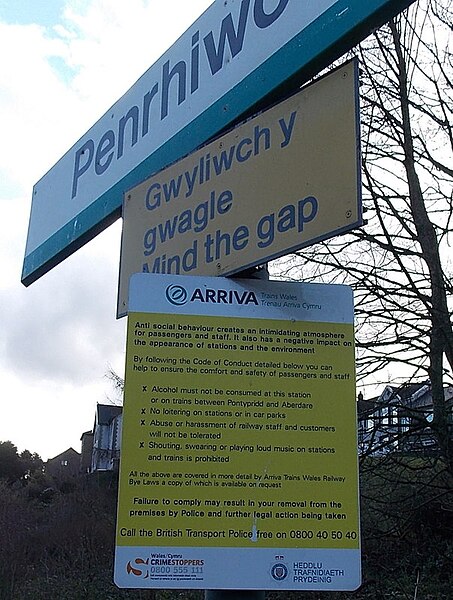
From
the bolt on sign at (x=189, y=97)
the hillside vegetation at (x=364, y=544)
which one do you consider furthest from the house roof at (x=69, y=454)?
the bolt on sign at (x=189, y=97)

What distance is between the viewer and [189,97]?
2164 mm

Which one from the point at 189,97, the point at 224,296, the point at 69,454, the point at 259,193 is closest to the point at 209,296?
the point at 224,296

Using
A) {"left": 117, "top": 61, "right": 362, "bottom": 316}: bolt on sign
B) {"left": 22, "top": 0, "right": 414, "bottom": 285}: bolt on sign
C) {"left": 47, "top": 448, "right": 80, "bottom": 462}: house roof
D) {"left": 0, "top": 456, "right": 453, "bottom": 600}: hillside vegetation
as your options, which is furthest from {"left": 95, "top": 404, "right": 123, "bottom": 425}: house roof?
{"left": 117, "top": 61, "right": 362, "bottom": 316}: bolt on sign

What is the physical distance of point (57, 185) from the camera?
9.28 feet

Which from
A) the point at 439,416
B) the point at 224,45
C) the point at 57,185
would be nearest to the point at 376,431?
the point at 439,416

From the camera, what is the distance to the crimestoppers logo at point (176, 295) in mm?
1613

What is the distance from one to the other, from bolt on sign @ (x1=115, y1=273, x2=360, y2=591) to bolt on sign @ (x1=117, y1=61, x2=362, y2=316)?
173 millimetres

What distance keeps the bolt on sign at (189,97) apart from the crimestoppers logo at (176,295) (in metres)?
0.54

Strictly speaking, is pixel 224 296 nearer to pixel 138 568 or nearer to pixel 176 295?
pixel 176 295

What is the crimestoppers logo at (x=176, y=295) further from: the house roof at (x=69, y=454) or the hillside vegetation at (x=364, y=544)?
the house roof at (x=69, y=454)

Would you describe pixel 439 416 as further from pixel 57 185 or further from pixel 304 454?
pixel 304 454

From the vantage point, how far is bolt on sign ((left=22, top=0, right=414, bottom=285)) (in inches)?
67.3

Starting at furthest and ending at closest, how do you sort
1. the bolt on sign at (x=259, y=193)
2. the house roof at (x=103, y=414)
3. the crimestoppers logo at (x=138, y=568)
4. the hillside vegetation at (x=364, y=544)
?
1. the house roof at (x=103, y=414)
2. the hillside vegetation at (x=364, y=544)
3. the bolt on sign at (x=259, y=193)
4. the crimestoppers logo at (x=138, y=568)

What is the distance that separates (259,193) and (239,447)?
0.61m
